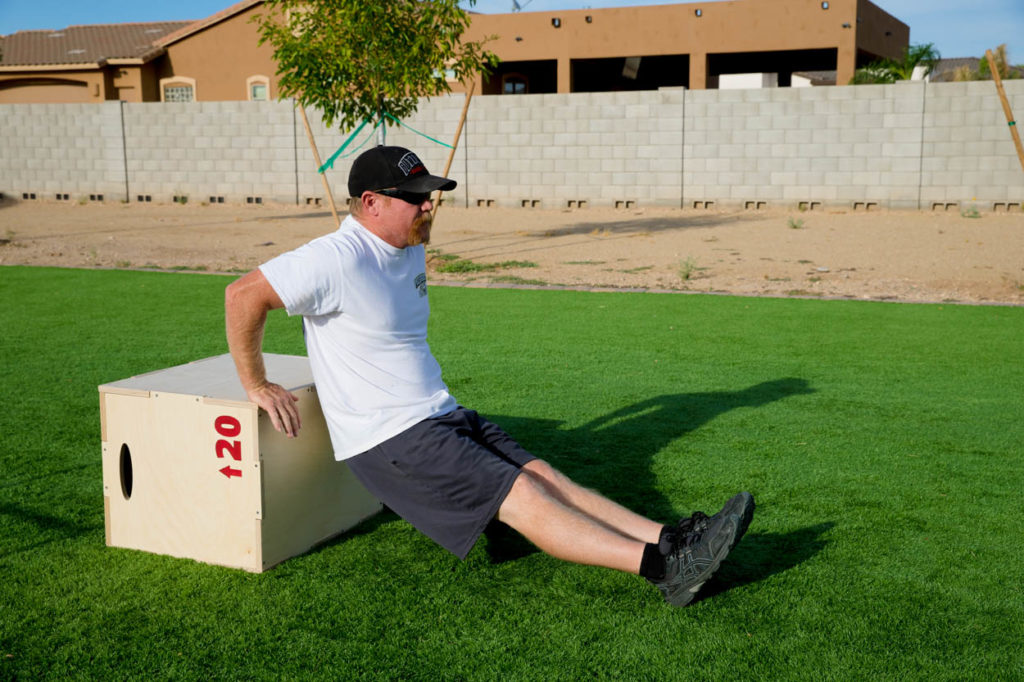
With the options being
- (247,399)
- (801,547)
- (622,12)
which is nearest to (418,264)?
(247,399)

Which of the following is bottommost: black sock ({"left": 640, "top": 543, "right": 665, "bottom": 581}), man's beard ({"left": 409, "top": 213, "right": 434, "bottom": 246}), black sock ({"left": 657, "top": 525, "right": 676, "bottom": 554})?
black sock ({"left": 640, "top": 543, "right": 665, "bottom": 581})

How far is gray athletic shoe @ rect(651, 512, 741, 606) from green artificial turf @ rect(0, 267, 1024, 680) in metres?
0.08

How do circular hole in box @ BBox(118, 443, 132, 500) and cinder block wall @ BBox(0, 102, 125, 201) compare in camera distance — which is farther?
cinder block wall @ BBox(0, 102, 125, 201)

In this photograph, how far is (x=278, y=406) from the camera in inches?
129

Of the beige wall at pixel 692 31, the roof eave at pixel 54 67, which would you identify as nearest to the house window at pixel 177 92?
the roof eave at pixel 54 67

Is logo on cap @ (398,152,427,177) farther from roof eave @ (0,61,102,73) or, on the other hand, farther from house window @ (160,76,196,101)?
roof eave @ (0,61,102,73)

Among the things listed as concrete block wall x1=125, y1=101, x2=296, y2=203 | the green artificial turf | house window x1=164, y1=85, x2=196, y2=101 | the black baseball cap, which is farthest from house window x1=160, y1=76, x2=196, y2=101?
the black baseball cap

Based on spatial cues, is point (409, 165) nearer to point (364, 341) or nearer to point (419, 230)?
point (419, 230)

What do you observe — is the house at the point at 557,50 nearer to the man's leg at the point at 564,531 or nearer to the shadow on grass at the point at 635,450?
the shadow on grass at the point at 635,450

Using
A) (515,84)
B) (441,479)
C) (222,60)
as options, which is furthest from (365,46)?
(515,84)

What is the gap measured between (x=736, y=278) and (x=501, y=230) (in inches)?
272

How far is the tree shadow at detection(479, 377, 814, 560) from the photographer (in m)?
4.13

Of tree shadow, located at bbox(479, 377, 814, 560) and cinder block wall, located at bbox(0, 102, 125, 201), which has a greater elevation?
cinder block wall, located at bbox(0, 102, 125, 201)

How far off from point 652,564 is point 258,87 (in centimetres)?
3154
